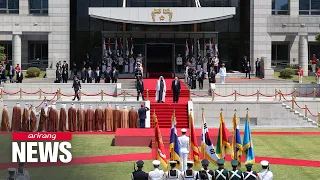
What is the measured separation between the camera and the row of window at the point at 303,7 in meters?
55.1

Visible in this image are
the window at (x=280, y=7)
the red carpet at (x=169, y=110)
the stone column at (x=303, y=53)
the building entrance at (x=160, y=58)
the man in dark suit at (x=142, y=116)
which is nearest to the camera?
the man in dark suit at (x=142, y=116)

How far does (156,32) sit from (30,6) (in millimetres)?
11444

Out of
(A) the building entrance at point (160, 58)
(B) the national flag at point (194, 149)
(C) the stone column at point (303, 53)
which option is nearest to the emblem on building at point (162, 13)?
(A) the building entrance at point (160, 58)

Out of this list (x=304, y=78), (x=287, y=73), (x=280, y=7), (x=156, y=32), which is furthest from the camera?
(x=280, y=7)

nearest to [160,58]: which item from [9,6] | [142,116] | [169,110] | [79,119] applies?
[9,6]

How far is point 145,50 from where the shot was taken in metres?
52.0

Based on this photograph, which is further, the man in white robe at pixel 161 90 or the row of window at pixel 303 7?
the row of window at pixel 303 7

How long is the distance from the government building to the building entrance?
17mm

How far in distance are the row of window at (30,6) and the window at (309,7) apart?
2285 centimetres

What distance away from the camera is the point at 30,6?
53688 millimetres

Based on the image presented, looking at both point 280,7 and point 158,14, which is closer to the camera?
point 158,14

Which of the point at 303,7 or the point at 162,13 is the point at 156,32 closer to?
the point at 162,13

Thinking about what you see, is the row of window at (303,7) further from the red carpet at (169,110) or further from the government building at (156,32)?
the red carpet at (169,110)

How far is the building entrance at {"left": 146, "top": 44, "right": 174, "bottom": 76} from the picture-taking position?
52.1 metres
